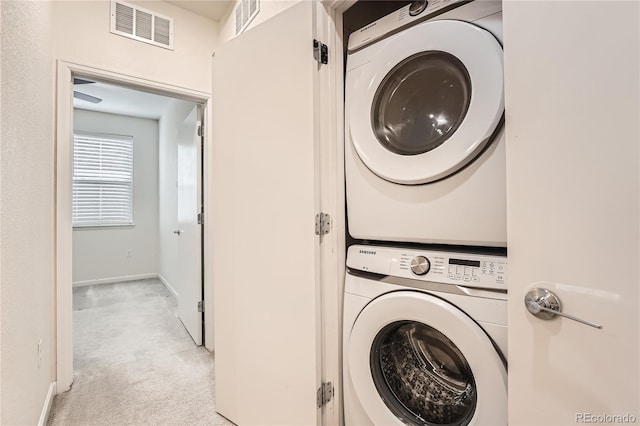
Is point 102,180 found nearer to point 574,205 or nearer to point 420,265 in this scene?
point 420,265

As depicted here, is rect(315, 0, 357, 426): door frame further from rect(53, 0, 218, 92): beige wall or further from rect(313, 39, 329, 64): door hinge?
rect(53, 0, 218, 92): beige wall

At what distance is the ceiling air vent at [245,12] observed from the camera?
1974 mm

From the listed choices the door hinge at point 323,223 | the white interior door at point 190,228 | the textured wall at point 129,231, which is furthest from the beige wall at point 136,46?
the textured wall at point 129,231

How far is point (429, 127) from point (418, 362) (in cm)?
88

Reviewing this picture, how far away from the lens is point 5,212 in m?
1.01

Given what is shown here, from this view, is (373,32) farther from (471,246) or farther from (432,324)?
(432,324)

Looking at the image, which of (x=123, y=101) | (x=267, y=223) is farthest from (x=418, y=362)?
(x=123, y=101)

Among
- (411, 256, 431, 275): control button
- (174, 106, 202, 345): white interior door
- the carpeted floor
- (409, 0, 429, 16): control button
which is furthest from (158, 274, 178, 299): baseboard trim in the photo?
(409, 0, 429, 16): control button

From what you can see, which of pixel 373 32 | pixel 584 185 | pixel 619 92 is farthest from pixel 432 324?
pixel 373 32

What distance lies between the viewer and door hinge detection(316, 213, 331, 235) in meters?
1.28

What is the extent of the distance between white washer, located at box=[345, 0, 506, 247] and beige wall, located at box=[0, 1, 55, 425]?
48.1 inches

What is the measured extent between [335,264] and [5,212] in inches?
46.4

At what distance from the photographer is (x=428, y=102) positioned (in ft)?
3.60

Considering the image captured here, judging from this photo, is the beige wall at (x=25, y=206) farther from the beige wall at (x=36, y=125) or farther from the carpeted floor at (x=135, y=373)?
the carpeted floor at (x=135, y=373)
